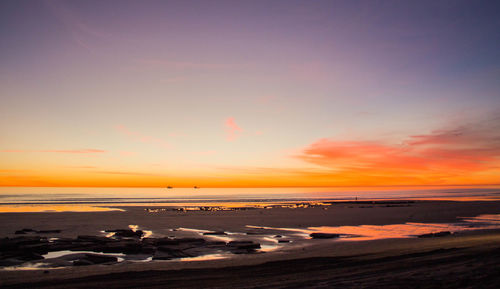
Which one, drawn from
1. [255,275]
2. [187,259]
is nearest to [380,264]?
[255,275]

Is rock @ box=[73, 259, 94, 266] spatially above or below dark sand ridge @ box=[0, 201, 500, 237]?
above

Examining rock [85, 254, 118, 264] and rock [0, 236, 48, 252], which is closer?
rock [85, 254, 118, 264]

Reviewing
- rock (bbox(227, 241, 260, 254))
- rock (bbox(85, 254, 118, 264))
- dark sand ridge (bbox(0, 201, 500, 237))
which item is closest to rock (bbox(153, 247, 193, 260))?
rock (bbox(85, 254, 118, 264))

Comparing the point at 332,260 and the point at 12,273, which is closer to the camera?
the point at 12,273

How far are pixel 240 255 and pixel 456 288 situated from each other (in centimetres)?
1067

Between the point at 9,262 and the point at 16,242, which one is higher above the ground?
the point at 16,242

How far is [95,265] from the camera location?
14.9 meters

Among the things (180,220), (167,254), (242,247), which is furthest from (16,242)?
(180,220)

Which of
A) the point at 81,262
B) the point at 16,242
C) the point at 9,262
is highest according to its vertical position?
the point at 16,242

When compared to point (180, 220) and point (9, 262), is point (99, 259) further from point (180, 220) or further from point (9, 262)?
point (180, 220)

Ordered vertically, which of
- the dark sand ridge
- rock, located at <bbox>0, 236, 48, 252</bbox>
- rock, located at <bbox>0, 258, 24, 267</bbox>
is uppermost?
rock, located at <bbox>0, 236, 48, 252</bbox>

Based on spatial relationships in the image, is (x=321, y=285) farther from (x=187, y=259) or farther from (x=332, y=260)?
(x=187, y=259)

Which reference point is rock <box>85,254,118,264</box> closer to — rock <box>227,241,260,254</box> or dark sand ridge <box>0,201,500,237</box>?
rock <box>227,241,260,254</box>

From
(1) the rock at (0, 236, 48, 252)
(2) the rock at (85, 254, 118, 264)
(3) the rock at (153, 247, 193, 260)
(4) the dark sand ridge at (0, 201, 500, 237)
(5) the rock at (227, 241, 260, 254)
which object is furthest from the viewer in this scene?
(4) the dark sand ridge at (0, 201, 500, 237)
